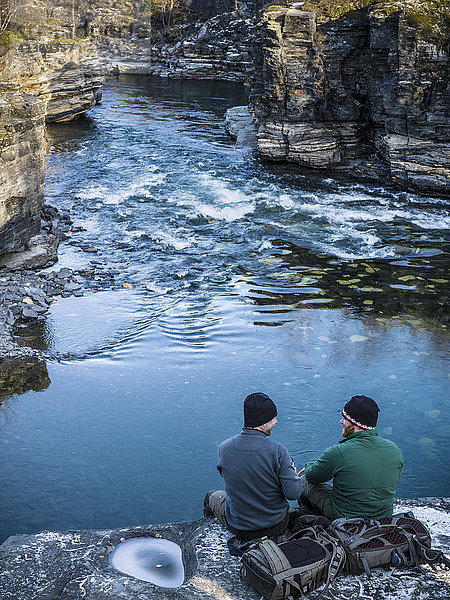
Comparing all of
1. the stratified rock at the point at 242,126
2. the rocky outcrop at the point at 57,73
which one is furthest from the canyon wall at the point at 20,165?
the stratified rock at the point at 242,126

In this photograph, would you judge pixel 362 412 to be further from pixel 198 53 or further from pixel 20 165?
pixel 198 53

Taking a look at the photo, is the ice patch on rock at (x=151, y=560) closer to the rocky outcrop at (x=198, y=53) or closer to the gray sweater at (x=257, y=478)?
the gray sweater at (x=257, y=478)

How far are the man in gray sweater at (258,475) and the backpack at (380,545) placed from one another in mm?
494

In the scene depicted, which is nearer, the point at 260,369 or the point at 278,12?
the point at 260,369

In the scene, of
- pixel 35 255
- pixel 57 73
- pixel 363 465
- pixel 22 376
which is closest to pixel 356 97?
pixel 35 255

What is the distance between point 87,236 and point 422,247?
9561 mm

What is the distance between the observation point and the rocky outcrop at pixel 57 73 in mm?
26688

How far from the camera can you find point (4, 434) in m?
9.66

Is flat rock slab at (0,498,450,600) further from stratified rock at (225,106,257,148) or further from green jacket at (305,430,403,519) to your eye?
stratified rock at (225,106,257,148)

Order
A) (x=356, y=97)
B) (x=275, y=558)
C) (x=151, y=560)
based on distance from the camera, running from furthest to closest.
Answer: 1. (x=356, y=97)
2. (x=151, y=560)
3. (x=275, y=558)

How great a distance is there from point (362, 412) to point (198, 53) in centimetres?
6072

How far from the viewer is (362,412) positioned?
17.7 feet

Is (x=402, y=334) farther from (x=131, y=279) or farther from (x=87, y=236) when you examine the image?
(x=87, y=236)

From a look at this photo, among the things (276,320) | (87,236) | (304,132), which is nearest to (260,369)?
(276,320)
